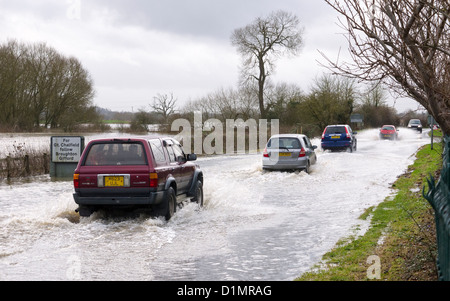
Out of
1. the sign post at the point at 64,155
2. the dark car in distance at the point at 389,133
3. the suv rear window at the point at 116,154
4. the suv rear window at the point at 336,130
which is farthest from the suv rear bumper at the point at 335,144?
the suv rear window at the point at 116,154

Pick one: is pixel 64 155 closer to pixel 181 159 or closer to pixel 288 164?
pixel 288 164

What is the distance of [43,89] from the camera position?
5412cm

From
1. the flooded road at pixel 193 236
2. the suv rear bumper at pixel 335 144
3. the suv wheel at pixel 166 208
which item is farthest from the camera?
the suv rear bumper at pixel 335 144

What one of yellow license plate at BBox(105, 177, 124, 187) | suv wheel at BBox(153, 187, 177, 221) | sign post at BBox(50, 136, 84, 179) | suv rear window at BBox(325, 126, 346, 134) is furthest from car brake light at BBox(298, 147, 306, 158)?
suv rear window at BBox(325, 126, 346, 134)

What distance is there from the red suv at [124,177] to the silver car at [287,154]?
403 inches

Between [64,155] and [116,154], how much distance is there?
40.3 ft

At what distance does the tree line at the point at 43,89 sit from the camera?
50.7 m

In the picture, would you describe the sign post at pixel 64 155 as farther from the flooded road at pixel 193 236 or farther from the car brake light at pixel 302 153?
the car brake light at pixel 302 153

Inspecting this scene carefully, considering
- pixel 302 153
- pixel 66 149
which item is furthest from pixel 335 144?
pixel 66 149
